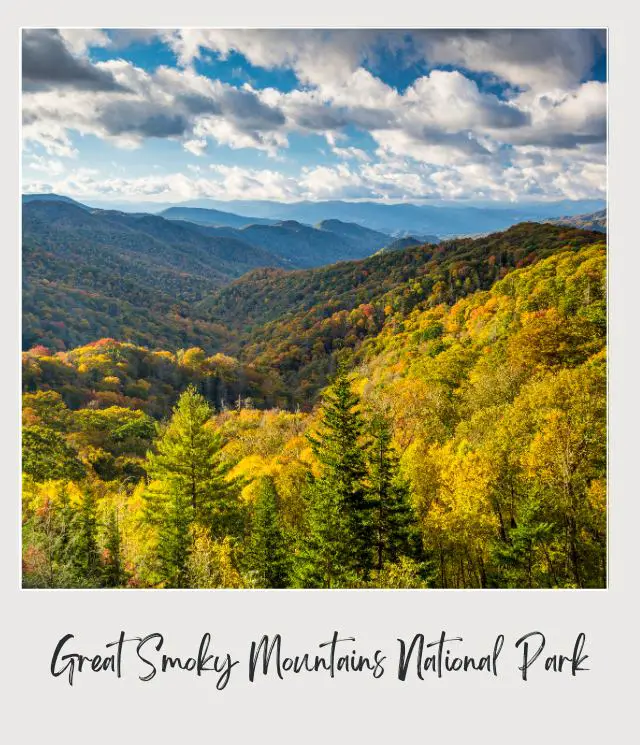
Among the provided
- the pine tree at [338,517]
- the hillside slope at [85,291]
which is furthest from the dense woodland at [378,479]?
the hillside slope at [85,291]

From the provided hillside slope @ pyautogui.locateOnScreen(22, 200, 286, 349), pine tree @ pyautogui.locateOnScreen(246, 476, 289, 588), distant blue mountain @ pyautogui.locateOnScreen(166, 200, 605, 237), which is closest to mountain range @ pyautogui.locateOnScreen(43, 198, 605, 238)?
distant blue mountain @ pyautogui.locateOnScreen(166, 200, 605, 237)

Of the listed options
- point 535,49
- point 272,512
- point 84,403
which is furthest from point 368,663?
point 84,403

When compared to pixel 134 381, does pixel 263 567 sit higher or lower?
lower

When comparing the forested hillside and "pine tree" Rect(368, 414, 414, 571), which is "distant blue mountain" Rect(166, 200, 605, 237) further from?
the forested hillside

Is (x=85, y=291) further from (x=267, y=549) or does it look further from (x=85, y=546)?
(x=267, y=549)

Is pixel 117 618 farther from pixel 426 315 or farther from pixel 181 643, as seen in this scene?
pixel 426 315

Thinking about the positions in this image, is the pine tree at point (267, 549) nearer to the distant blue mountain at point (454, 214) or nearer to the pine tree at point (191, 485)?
the pine tree at point (191, 485)
